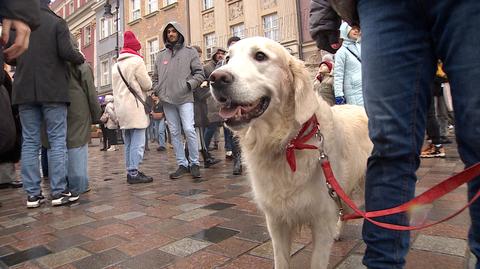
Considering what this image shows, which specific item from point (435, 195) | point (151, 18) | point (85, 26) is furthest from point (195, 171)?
point (85, 26)

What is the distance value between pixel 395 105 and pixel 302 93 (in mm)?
716

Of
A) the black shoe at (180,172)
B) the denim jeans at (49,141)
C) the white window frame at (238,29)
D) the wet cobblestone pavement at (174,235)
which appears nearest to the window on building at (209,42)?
the white window frame at (238,29)

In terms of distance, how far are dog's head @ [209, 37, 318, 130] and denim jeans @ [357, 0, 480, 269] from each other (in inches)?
24.2

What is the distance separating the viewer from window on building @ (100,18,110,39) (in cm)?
2969

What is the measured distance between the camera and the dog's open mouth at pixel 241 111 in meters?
1.89

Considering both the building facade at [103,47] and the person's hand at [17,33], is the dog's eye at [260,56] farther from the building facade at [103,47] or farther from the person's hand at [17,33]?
the building facade at [103,47]

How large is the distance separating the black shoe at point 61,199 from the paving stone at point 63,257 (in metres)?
1.64

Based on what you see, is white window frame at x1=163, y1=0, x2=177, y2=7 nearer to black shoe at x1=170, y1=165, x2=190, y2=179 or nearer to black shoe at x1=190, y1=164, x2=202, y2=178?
black shoe at x1=170, y1=165, x2=190, y2=179

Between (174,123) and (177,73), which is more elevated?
(177,73)

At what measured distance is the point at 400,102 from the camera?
4.27 ft

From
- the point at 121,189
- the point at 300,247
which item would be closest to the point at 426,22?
the point at 300,247

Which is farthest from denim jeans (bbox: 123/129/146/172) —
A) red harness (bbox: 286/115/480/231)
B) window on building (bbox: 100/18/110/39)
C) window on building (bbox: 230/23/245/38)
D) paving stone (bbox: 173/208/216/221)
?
window on building (bbox: 100/18/110/39)

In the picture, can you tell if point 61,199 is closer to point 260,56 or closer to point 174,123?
point 174,123

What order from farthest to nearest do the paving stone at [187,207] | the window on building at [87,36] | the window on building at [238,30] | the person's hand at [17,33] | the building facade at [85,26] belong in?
the window on building at [87,36] → the building facade at [85,26] → the window on building at [238,30] → the paving stone at [187,207] → the person's hand at [17,33]
